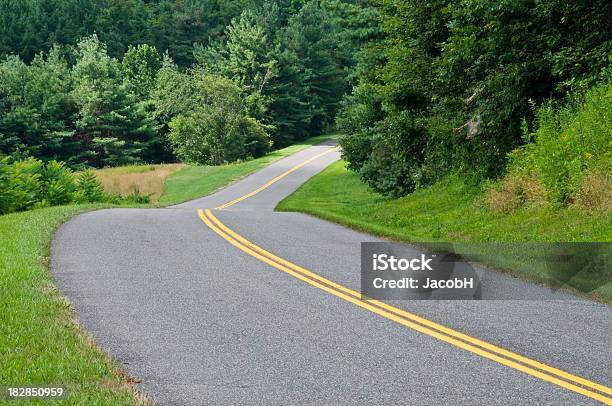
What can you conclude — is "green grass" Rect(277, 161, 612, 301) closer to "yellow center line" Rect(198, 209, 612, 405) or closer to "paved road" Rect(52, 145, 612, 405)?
"paved road" Rect(52, 145, 612, 405)

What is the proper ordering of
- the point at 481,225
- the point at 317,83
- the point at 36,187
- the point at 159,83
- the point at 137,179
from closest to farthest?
1. the point at 481,225
2. the point at 36,187
3. the point at 137,179
4. the point at 159,83
5. the point at 317,83

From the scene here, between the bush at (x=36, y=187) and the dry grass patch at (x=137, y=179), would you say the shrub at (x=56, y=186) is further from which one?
the dry grass patch at (x=137, y=179)

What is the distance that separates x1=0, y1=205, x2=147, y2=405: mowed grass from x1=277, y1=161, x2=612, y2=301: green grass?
22.0ft

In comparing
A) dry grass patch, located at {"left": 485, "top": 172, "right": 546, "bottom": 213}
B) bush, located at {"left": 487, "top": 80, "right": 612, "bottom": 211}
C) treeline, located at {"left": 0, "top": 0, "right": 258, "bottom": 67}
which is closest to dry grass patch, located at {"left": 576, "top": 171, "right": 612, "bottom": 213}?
bush, located at {"left": 487, "top": 80, "right": 612, "bottom": 211}

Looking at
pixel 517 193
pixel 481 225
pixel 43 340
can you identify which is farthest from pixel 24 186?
pixel 43 340

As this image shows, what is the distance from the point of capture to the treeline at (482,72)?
57.0 ft

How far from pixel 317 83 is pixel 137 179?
42.3 metres

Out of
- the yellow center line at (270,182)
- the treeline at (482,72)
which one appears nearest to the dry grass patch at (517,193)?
the treeline at (482,72)

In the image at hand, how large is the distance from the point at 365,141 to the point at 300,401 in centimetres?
3452

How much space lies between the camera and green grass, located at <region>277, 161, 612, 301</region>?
12594 millimetres

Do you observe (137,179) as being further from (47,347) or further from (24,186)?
(47,347)

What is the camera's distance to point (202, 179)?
61875 mm

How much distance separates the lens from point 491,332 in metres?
8.27

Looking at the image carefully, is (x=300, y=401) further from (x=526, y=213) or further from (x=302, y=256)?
(x=526, y=213)
